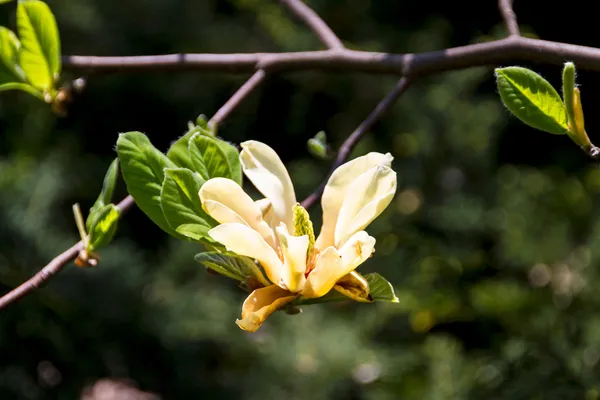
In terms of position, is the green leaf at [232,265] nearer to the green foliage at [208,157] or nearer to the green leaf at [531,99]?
the green foliage at [208,157]

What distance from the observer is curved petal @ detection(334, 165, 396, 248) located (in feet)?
1.17

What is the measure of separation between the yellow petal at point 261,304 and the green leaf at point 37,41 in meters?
0.26

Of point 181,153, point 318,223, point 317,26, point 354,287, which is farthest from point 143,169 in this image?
point 318,223

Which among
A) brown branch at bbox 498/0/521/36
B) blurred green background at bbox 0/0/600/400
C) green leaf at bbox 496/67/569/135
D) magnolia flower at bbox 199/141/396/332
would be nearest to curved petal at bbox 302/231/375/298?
magnolia flower at bbox 199/141/396/332

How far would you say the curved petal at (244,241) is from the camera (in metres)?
0.33

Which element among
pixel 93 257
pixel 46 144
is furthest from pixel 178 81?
pixel 93 257

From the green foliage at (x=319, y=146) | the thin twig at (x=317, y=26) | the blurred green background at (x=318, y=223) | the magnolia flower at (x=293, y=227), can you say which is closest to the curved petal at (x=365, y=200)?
the magnolia flower at (x=293, y=227)

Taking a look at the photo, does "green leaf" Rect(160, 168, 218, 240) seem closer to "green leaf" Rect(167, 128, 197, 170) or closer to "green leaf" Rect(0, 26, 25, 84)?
"green leaf" Rect(167, 128, 197, 170)

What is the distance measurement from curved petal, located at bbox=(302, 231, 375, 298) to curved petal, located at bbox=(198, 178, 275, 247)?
0.14ft

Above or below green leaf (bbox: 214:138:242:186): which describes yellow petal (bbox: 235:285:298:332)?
below

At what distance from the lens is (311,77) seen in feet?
5.69

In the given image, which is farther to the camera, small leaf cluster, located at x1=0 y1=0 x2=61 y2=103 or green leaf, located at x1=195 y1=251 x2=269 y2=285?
small leaf cluster, located at x1=0 y1=0 x2=61 y2=103

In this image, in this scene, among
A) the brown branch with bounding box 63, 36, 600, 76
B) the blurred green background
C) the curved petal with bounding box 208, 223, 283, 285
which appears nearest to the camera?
the curved petal with bounding box 208, 223, 283, 285

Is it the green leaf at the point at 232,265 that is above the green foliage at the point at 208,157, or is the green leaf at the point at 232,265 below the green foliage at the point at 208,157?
below
